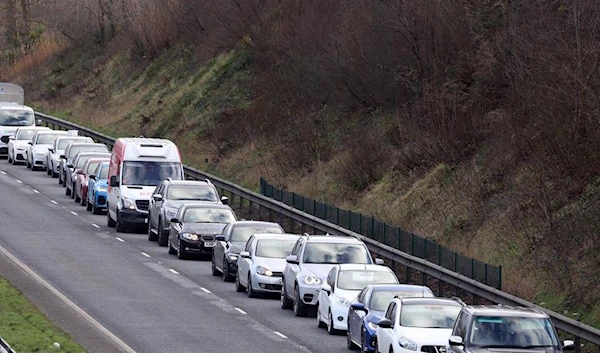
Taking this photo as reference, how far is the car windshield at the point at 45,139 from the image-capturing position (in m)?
58.1

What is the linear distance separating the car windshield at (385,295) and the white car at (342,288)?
1.39m

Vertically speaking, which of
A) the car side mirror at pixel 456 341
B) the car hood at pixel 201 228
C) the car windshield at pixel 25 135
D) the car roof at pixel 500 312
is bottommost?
the car side mirror at pixel 456 341

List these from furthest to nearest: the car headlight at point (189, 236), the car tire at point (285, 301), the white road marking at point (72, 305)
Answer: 1. the car headlight at point (189, 236)
2. the car tire at point (285, 301)
3. the white road marking at point (72, 305)

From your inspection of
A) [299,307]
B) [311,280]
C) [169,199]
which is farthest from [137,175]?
[311,280]

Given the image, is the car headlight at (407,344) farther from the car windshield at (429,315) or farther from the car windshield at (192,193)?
the car windshield at (192,193)

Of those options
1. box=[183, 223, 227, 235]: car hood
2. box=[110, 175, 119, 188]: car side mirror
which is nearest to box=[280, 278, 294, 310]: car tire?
box=[183, 223, 227, 235]: car hood

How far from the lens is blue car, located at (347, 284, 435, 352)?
24375 mm

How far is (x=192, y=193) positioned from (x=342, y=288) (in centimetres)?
1425

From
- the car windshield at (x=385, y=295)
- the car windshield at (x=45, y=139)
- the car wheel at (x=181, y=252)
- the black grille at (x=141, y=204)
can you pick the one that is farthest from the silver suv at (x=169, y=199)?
the car windshield at (x=45, y=139)

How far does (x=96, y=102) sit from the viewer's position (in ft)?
247

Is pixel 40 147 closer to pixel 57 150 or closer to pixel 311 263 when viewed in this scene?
pixel 57 150

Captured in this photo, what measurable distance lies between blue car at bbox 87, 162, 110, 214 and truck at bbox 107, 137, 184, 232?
2.79 metres

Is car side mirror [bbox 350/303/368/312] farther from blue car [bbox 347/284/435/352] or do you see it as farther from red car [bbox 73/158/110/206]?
red car [bbox 73/158/110/206]

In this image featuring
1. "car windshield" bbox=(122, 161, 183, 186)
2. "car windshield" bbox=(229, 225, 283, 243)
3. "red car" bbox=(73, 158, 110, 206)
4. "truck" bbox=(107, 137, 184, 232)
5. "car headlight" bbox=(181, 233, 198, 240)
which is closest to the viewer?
"car windshield" bbox=(229, 225, 283, 243)
